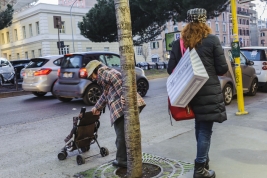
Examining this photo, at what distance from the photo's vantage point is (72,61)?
10086 mm

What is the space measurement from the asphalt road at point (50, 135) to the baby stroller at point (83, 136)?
11 cm

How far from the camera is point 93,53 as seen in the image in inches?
397

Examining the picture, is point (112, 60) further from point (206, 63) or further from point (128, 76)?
point (206, 63)

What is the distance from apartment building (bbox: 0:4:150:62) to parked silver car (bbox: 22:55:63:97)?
1141 inches

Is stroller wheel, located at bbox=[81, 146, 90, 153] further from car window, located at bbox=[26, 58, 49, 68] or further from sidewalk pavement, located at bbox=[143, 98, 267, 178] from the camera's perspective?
car window, located at bbox=[26, 58, 49, 68]

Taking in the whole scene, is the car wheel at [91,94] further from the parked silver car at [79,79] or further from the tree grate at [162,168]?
the tree grate at [162,168]

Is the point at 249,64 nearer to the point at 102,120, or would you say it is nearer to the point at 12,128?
the point at 102,120

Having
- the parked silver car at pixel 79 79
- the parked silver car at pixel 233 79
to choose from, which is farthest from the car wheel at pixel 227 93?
the parked silver car at pixel 79 79

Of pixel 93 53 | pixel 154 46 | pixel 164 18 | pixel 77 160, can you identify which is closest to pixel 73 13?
pixel 164 18

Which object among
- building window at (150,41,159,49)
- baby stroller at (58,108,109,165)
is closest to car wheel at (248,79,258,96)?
baby stroller at (58,108,109,165)

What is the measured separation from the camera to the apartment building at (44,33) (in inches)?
1700

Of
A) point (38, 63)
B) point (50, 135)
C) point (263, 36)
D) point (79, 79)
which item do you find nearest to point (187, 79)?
point (50, 135)

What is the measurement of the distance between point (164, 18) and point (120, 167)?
81.9 feet

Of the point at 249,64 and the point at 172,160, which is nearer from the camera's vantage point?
the point at 172,160
